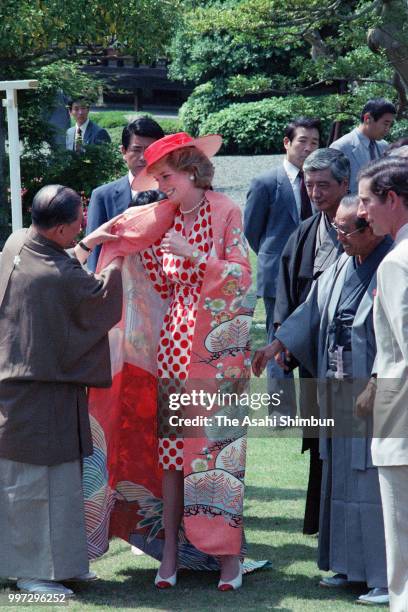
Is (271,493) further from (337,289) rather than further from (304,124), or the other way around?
(304,124)

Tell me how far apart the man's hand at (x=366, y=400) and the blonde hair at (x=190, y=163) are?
1.23 metres

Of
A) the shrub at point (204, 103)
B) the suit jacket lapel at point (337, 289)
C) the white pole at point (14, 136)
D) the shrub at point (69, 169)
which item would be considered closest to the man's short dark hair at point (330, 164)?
the suit jacket lapel at point (337, 289)

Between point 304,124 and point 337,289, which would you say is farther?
point 304,124

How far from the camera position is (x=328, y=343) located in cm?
493

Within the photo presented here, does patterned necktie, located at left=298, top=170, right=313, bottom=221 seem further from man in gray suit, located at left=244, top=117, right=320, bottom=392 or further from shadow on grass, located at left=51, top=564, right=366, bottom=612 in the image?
shadow on grass, located at left=51, top=564, right=366, bottom=612

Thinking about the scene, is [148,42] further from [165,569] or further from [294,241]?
[165,569]

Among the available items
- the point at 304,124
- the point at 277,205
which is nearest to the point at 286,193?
the point at 277,205

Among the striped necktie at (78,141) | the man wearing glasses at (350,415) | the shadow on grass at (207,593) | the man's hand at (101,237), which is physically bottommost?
the shadow on grass at (207,593)

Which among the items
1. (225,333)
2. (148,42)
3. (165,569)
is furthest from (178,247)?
(148,42)

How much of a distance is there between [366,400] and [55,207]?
1.50m

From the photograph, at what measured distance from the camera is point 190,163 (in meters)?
5.01

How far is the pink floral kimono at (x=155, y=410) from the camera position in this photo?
4.92m

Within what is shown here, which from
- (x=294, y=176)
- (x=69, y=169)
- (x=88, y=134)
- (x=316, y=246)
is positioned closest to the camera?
(x=316, y=246)

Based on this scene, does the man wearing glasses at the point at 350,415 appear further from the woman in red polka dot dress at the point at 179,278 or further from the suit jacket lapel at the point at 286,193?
the suit jacket lapel at the point at 286,193
